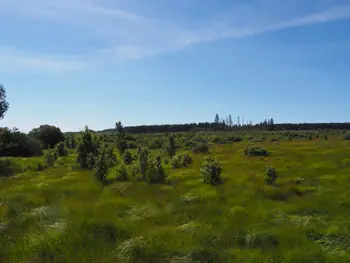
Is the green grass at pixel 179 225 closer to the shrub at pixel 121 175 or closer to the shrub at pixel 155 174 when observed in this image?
the shrub at pixel 155 174

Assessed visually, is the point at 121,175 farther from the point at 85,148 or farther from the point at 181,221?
the point at 181,221

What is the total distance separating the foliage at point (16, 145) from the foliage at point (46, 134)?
623 inches

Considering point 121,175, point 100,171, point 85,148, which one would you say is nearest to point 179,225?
A: point 100,171

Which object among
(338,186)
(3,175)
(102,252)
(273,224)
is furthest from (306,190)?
(3,175)

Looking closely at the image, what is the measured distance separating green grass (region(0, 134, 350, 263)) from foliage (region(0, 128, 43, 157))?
3985 cm

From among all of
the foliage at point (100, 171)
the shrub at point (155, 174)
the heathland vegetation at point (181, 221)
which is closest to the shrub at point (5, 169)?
the heathland vegetation at point (181, 221)

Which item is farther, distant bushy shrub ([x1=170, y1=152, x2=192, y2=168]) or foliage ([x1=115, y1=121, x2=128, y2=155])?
foliage ([x1=115, y1=121, x2=128, y2=155])

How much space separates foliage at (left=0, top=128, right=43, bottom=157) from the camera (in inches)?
2266

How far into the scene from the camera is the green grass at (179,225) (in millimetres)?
10891

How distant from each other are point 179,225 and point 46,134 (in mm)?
72653

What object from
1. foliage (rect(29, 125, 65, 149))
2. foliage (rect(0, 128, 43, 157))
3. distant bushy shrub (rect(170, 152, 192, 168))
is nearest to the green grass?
distant bushy shrub (rect(170, 152, 192, 168))

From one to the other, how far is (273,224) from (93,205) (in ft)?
30.1

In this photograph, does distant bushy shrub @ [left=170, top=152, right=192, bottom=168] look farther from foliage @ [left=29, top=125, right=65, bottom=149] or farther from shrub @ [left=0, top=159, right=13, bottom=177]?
foliage @ [left=29, top=125, right=65, bottom=149]

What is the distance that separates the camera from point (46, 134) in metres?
78.9
